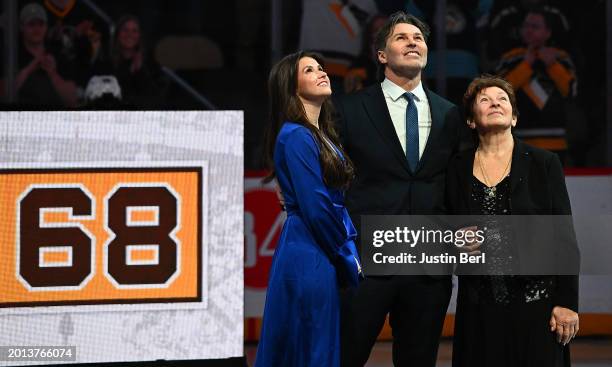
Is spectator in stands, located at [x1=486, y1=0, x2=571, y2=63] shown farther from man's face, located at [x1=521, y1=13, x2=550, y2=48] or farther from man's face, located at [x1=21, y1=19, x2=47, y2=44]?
man's face, located at [x1=21, y1=19, x2=47, y2=44]

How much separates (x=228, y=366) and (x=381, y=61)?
1.49 m

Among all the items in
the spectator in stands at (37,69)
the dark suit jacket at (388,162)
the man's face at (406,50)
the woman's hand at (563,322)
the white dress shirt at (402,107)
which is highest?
the spectator in stands at (37,69)

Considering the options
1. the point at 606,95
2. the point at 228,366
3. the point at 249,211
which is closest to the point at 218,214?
the point at 228,366

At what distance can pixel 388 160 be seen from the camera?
11.5 ft

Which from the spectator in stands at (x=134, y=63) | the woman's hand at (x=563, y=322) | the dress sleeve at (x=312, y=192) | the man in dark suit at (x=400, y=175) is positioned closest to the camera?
the dress sleeve at (x=312, y=192)

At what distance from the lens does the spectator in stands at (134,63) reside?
753cm

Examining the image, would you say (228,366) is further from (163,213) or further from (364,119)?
(364,119)

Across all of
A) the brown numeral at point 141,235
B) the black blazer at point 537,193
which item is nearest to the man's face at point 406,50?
the black blazer at point 537,193

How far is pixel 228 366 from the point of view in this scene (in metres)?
4.38

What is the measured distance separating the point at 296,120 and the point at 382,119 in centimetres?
38

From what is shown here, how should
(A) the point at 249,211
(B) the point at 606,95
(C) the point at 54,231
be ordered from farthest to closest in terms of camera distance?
(B) the point at 606,95
(A) the point at 249,211
(C) the point at 54,231

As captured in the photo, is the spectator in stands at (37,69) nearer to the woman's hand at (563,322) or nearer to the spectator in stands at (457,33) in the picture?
the spectator in stands at (457,33)

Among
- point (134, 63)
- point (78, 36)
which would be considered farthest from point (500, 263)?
point (78, 36)

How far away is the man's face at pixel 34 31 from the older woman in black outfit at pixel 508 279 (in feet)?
16.0
